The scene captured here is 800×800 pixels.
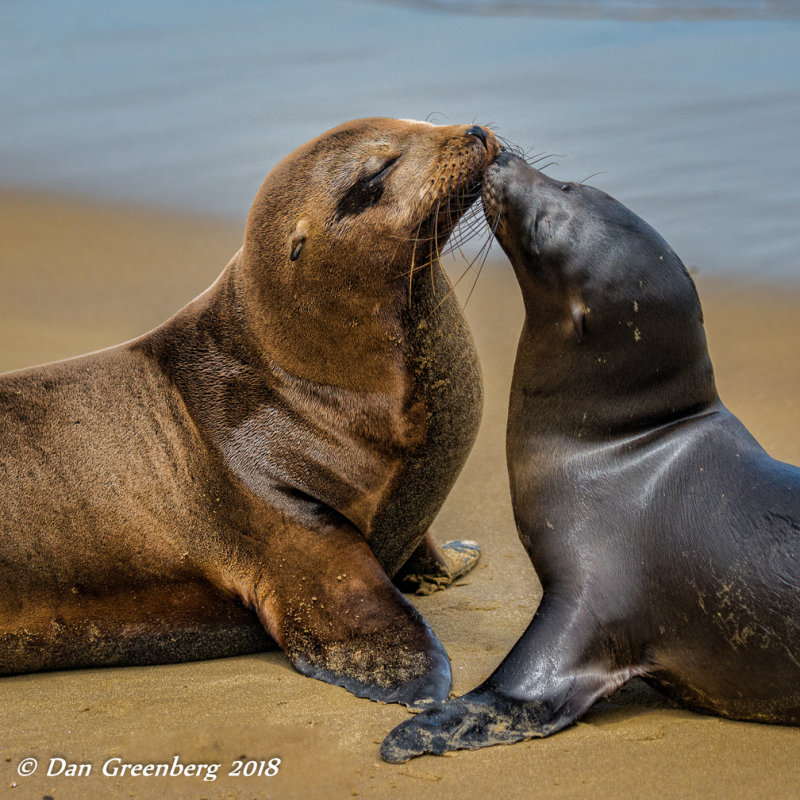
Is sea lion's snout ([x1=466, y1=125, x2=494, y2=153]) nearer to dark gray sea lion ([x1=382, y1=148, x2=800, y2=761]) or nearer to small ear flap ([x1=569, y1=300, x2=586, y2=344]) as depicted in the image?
dark gray sea lion ([x1=382, y1=148, x2=800, y2=761])

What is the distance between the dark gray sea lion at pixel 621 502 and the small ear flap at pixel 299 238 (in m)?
0.60

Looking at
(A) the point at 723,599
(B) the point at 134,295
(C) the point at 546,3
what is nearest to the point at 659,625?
(A) the point at 723,599

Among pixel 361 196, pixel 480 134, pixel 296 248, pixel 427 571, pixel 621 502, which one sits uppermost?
pixel 480 134

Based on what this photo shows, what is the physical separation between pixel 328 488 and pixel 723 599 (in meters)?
1.28

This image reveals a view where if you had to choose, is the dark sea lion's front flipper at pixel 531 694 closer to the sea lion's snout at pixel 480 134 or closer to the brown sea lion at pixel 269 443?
the brown sea lion at pixel 269 443

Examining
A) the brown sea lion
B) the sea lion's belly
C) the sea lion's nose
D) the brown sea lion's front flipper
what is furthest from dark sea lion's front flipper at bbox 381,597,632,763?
the sea lion's nose

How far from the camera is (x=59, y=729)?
3.36 meters

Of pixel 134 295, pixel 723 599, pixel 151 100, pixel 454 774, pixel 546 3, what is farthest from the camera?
pixel 546 3

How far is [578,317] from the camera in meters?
3.61

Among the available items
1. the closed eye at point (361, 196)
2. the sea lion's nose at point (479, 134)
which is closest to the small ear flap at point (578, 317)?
the sea lion's nose at point (479, 134)

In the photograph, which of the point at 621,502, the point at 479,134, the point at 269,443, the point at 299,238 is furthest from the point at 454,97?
the point at 621,502

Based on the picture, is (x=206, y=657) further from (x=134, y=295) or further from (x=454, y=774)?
(x=134, y=295)

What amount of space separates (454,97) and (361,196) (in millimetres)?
8324

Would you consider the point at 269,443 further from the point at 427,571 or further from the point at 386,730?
the point at 386,730
